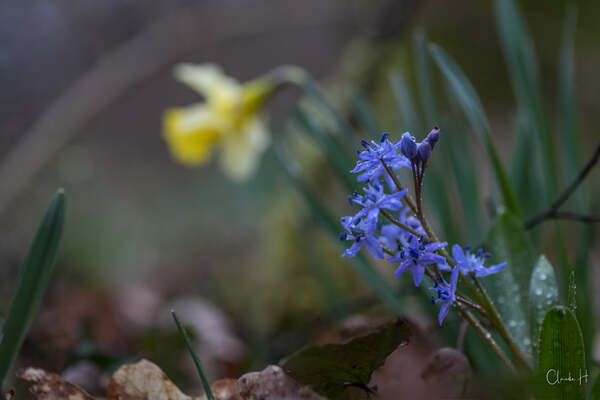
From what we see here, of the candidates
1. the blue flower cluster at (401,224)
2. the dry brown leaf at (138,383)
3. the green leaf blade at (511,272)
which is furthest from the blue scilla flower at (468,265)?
the dry brown leaf at (138,383)

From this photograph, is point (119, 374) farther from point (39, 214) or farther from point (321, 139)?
point (39, 214)

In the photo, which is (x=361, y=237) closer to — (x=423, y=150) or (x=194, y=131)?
(x=423, y=150)

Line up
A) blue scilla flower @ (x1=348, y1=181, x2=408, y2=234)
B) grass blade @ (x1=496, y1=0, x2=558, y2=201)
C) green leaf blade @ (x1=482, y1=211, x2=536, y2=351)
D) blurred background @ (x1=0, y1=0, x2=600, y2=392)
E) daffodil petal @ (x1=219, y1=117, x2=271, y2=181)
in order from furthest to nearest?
daffodil petal @ (x1=219, y1=117, x2=271, y2=181)
blurred background @ (x1=0, y1=0, x2=600, y2=392)
grass blade @ (x1=496, y1=0, x2=558, y2=201)
green leaf blade @ (x1=482, y1=211, x2=536, y2=351)
blue scilla flower @ (x1=348, y1=181, x2=408, y2=234)

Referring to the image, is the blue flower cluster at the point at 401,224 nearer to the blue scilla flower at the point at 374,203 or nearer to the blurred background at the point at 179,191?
the blue scilla flower at the point at 374,203

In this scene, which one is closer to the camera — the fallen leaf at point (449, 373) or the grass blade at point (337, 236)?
the fallen leaf at point (449, 373)

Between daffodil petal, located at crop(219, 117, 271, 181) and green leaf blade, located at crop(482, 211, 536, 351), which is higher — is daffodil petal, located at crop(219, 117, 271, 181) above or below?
above

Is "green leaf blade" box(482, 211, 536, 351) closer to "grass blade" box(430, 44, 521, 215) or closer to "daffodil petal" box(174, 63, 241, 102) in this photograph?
"grass blade" box(430, 44, 521, 215)

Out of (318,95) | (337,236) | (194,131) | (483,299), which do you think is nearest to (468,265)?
(483,299)

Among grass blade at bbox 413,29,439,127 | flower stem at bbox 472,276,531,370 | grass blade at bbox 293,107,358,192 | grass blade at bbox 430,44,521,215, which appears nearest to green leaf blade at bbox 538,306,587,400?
flower stem at bbox 472,276,531,370
